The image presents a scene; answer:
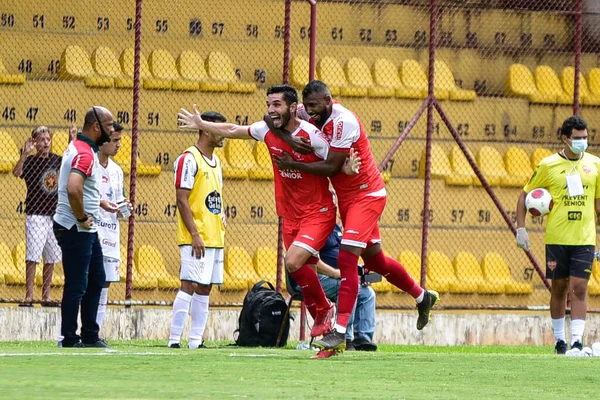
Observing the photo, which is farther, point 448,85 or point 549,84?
point 549,84

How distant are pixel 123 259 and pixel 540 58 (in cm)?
762

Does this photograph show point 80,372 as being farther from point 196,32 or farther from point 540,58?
point 540,58

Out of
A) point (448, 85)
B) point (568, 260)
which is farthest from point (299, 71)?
point (568, 260)

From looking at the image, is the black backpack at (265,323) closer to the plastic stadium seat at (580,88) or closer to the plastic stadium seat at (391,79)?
the plastic stadium seat at (391,79)

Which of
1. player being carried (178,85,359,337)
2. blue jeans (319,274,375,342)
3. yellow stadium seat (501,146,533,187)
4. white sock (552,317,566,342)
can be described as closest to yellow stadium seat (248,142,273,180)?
yellow stadium seat (501,146,533,187)

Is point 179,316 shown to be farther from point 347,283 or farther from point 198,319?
A: point 347,283

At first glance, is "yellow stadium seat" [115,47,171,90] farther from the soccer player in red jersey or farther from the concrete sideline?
the soccer player in red jersey

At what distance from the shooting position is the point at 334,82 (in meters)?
19.6

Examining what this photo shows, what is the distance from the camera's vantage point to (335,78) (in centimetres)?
1973

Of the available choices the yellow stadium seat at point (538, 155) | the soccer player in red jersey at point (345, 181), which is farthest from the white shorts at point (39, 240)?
the yellow stadium seat at point (538, 155)

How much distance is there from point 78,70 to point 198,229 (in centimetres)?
592

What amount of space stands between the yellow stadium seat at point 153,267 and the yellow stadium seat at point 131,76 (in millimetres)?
2229

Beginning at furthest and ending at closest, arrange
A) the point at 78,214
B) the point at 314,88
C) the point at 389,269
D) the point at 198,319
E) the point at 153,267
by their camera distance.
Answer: the point at 153,267 → the point at 198,319 → the point at 389,269 → the point at 78,214 → the point at 314,88

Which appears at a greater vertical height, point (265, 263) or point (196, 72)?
point (196, 72)
